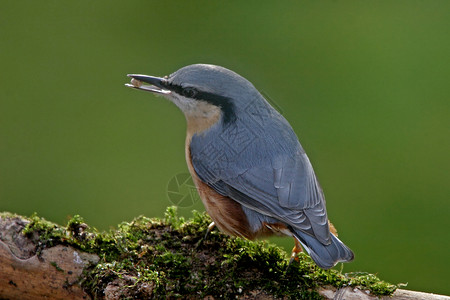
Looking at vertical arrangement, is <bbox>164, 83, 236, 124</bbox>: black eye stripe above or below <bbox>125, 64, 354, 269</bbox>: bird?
above

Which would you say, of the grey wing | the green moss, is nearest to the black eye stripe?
the grey wing

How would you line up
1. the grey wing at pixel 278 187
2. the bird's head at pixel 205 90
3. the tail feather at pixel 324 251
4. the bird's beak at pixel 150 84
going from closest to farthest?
the tail feather at pixel 324 251
the grey wing at pixel 278 187
the bird's head at pixel 205 90
the bird's beak at pixel 150 84

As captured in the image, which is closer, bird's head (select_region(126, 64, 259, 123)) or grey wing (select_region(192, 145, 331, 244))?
grey wing (select_region(192, 145, 331, 244))

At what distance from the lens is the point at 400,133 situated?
5.32 m

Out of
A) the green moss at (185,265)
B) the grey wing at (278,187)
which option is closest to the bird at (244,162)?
the grey wing at (278,187)

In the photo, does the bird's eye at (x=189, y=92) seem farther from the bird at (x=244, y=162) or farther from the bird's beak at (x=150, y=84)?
the bird's beak at (x=150, y=84)

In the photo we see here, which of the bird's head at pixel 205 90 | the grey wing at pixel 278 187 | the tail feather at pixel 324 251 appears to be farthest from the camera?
the bird's head at pixel 205 90

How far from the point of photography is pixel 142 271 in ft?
9.25

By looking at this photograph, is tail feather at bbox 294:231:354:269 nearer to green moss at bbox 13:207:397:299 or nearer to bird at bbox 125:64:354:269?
bird at bbox 125:64:354:269

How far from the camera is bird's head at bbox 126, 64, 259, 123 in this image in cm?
308

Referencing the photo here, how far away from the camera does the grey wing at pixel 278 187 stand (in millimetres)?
2840

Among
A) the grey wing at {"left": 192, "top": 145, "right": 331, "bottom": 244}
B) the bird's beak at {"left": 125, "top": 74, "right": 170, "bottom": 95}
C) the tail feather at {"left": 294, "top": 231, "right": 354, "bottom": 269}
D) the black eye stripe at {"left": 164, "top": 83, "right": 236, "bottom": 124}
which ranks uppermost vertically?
the bird's beak at {"left": 125, "top": 74, "right": 170, "bottom": 95}

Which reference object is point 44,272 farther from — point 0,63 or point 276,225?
point 0,63

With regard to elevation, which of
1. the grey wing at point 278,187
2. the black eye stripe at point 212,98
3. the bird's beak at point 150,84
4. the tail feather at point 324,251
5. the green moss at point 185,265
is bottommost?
the green moss at point 185,265
